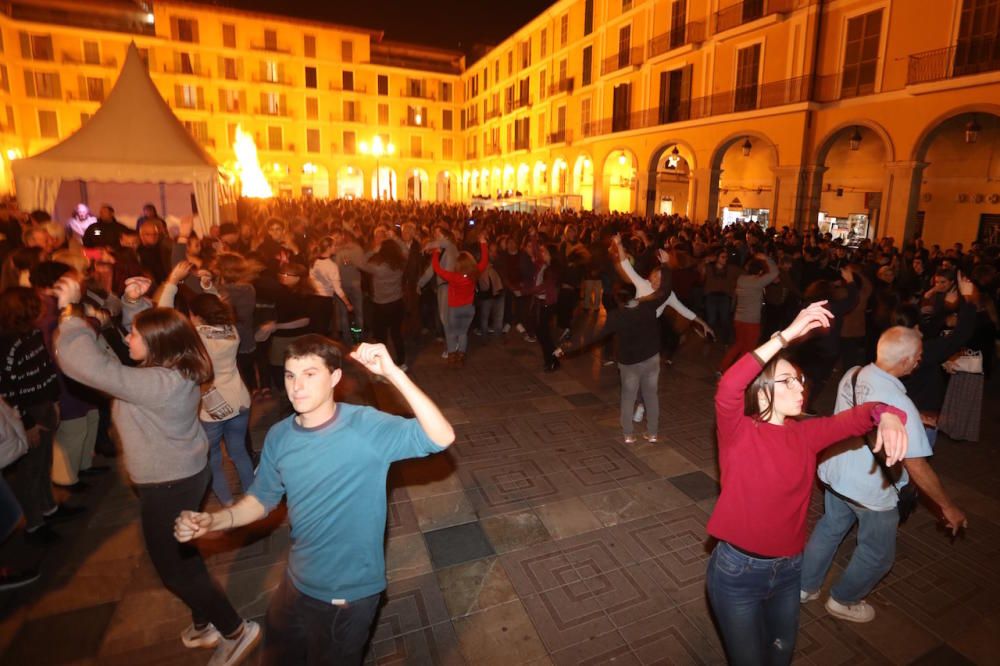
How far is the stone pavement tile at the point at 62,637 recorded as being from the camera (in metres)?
2.84

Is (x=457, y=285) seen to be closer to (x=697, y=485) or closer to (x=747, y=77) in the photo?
(x=697, y=485)

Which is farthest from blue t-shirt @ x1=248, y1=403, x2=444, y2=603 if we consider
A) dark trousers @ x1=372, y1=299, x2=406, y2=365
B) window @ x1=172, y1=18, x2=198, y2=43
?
window @ x1=172, y1=18, x2=198, y2=43

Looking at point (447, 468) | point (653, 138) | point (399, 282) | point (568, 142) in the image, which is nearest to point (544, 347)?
point (399, 282)

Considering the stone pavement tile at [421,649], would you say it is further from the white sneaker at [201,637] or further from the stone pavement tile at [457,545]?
the white sneaker at [201,637]

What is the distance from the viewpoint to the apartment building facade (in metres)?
14.3

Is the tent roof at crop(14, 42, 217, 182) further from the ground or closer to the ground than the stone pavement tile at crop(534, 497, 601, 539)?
further from the ground

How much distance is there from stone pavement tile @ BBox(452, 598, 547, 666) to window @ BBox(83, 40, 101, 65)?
1890 inches

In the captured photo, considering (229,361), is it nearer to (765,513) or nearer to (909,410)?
(765,513)

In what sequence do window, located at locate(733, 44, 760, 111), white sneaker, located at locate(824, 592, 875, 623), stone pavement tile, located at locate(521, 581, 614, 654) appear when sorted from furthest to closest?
window, located at locate(733, 44, 760, 111), white sneaker, located at locate(824, 592, 875, 623), stone pavement tile, located at locate(521, 581, 614, 654)

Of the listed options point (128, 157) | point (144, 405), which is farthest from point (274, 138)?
point (144, 405)

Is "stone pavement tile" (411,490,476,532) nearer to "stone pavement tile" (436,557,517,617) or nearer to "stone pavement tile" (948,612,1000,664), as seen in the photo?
"stone pavement tile" (436,557,517,617)

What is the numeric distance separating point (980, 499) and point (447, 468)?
4433 mm

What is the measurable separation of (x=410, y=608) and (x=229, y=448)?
1.72m

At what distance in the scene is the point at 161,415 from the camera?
251cm
